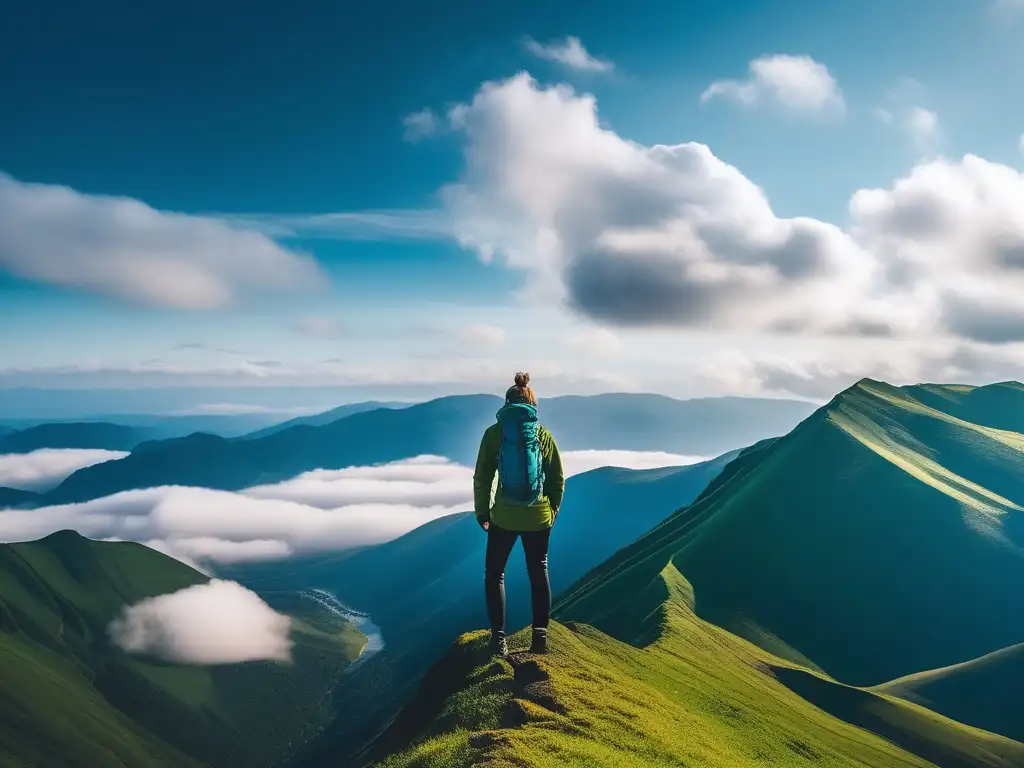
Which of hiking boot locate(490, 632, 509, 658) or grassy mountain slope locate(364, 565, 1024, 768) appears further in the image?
hiking boot locate(490, 632, 509, 658)

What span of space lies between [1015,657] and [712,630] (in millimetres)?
62589

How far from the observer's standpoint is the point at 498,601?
69.3 feet

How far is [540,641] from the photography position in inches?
982

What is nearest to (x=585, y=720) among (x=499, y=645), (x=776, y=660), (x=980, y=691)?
(x=499, y=645)

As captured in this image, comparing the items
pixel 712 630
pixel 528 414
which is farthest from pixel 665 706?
pixel 712 630

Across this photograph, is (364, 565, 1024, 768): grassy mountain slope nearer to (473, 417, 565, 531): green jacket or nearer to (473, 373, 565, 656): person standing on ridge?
(473, 373, 565, 656): person standing on ridge

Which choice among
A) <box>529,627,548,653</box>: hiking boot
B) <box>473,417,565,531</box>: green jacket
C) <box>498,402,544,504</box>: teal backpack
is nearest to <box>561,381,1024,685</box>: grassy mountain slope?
<box>529,627,548,653</box>: hiking boot

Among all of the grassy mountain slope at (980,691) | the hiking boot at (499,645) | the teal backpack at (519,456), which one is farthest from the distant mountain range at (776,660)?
the teal backpack at (519,456)

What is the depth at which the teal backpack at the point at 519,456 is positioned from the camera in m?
19.5

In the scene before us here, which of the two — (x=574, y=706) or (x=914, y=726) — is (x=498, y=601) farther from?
(x=914, y=726)

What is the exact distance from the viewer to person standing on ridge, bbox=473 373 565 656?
19.5 metres

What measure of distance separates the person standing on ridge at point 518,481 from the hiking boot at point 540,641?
4.33 m

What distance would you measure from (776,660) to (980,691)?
37.8 meters

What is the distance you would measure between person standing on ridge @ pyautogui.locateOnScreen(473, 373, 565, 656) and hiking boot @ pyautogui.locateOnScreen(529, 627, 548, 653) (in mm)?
4325
